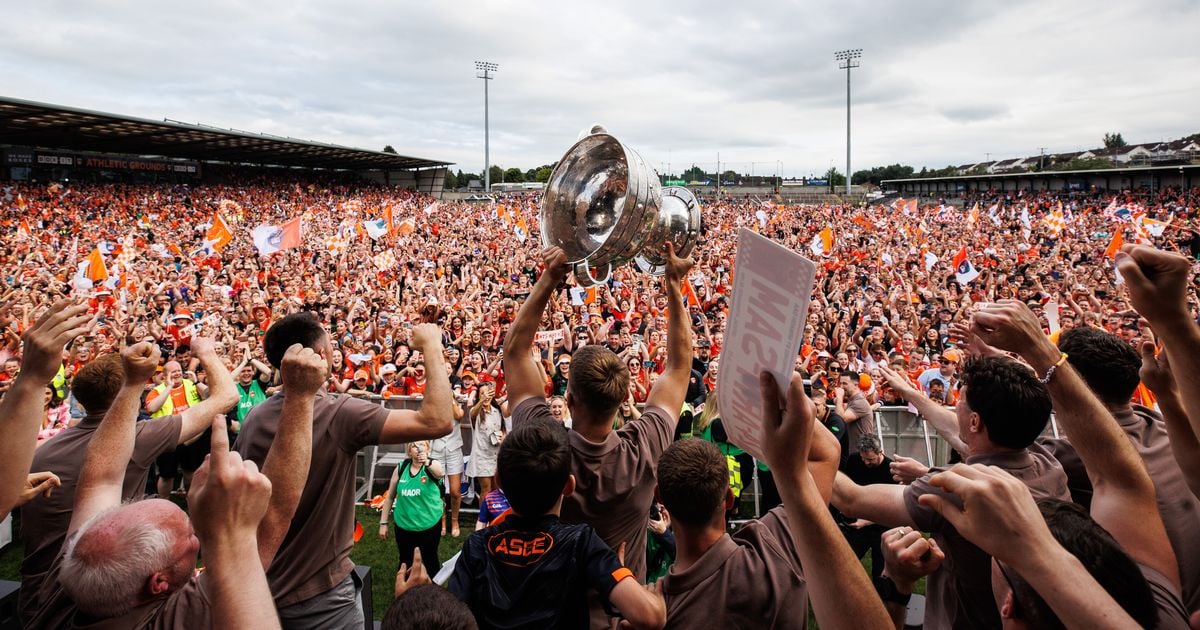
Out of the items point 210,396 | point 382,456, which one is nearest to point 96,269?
point 382,456

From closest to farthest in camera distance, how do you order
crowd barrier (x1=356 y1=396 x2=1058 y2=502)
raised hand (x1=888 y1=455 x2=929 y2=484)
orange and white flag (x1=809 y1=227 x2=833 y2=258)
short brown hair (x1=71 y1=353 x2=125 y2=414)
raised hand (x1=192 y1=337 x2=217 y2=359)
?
1. raised hand (x1=888 y1=455 x2=929 y2=484)
2. raised hand (x1=192 y1=337 x2=217 y2=359)
3. short brown hair (x1=71 y1=353 x2=125 y2=414)
4. crowd barrier (x1=356 y1=396 x2=1058 y2=502)
5. orange and white flag (x1=809 y1=227 x2=833 y2=258)

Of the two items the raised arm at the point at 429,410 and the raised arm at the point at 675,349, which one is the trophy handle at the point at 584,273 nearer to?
the raised arm at the point at 675,349

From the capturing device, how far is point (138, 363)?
2.38 metres

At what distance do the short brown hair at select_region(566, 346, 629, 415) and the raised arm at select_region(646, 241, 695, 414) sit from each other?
0.91 feet

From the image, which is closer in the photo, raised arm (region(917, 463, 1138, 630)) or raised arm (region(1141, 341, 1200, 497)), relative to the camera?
raised arm (region(917, 463, 1138, 630))

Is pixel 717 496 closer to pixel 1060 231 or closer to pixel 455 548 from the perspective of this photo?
pixel 455 548

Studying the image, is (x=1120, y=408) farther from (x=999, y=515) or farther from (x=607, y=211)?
(x=607, y=211)

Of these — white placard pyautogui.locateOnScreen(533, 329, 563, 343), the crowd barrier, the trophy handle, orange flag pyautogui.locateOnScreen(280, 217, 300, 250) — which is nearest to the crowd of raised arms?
the trophy handle

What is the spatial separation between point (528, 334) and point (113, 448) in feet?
5.02

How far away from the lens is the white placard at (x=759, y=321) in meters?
1.35

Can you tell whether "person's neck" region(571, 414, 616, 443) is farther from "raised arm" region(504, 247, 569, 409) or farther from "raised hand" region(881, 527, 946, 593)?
"raised hand" region(881, 527, 946, 593)

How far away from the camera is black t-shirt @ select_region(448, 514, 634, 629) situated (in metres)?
2.01

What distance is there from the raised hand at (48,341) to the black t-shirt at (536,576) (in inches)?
55.9

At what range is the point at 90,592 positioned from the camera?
5.26 ft
